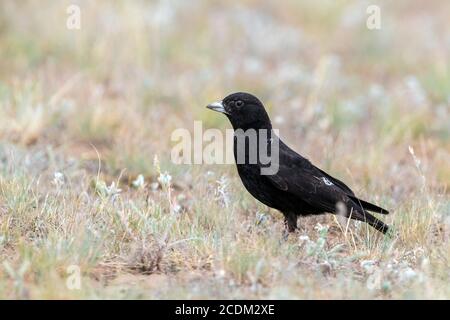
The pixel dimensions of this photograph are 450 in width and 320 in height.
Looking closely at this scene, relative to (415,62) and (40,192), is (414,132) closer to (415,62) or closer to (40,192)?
(415,62)

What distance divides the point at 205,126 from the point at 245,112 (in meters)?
2.52

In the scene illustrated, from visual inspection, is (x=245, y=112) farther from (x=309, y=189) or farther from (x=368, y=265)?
(x=368, y=265)

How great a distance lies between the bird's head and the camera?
6355 mm

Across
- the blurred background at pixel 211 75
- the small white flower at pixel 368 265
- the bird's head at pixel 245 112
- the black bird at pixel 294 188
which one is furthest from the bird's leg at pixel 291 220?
the blurred background at pixel 211 75

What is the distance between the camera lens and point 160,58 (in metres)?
10.6

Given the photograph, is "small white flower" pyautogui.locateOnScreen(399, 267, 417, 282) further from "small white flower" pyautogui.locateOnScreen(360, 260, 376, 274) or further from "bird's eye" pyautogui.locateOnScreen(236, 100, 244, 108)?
"bird's eye" pyautogui.locateOnScreen(236, 100, 244, 108)

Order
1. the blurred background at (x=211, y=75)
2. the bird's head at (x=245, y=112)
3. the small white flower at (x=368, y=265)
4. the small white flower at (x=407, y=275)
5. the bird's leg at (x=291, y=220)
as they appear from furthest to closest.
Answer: the blurred background at (x=211, y=75) < the bird's head at (x=245, y=112) < the bird's leg at (x=291, y=220) < the small white flower at (x=368, y=265) < the small white flower at (x=407, y=275)

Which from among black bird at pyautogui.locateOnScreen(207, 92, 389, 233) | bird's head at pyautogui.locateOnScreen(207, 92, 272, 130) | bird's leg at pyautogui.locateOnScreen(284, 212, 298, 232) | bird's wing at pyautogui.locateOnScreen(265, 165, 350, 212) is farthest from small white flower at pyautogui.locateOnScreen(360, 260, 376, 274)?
bird's head at pyautogui.locateOnScreen(207, 92, 272, 130)

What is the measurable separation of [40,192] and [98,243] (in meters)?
1.48

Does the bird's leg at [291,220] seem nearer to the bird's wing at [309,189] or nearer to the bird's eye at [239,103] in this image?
the bird's wing at [309,189]

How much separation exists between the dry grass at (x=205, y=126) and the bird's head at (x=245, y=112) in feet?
1.48

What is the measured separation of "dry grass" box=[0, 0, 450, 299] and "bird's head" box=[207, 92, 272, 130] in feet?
1.48

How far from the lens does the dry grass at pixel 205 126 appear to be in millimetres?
5020

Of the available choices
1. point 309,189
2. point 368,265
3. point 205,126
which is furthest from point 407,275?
point 205,126
